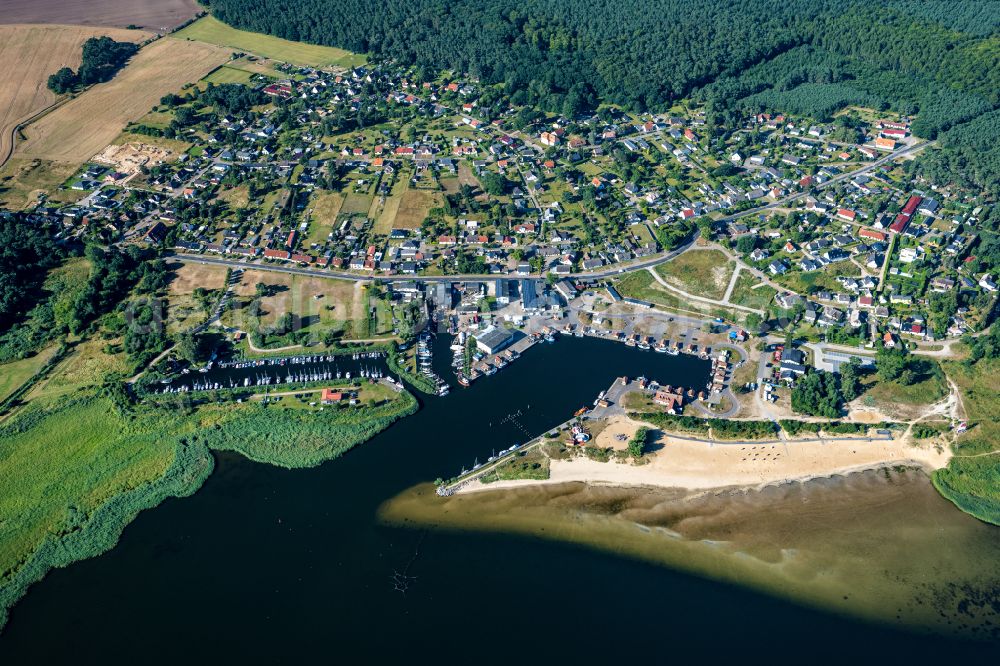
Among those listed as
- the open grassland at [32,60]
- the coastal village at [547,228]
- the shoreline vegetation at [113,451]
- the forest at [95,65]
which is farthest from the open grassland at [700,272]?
the forest at [95,65]

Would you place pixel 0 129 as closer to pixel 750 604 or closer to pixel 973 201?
pixel 750 604

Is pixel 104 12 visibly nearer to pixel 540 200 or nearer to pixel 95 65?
pixel 95 65

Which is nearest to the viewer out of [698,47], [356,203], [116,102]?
[356,203]

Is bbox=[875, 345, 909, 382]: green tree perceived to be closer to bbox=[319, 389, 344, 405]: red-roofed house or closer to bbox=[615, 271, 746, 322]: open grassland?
bbox=[615, 271, 746, 322]: open grassland

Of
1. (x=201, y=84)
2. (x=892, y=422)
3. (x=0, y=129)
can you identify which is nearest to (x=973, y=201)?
(x=892, y=422)

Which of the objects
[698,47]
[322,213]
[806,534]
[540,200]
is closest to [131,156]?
[322,213]

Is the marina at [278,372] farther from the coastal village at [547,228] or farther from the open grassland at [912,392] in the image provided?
the open grassland at [912,392]
